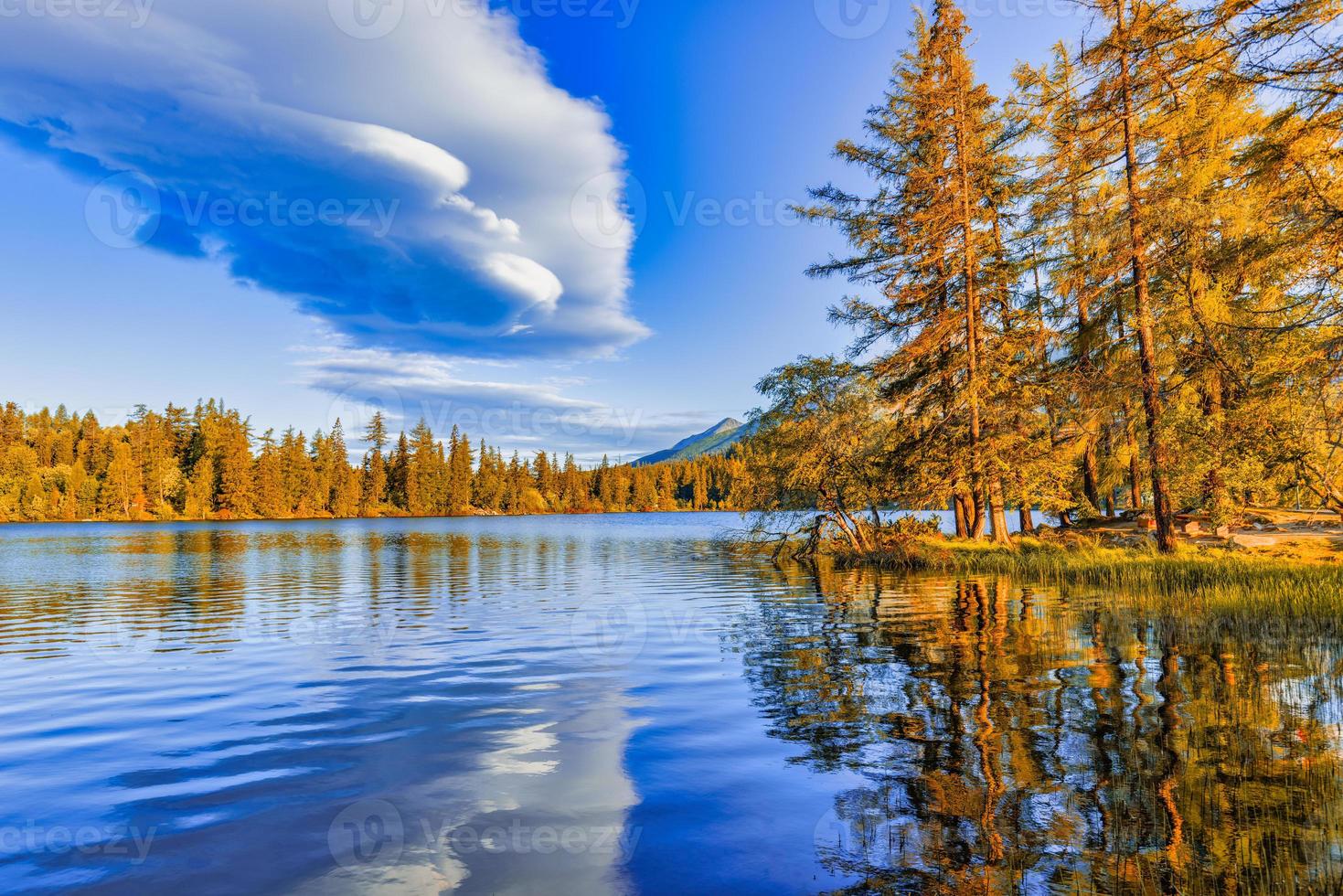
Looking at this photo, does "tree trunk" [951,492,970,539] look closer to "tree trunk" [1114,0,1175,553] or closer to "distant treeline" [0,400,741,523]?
"tree trunk" [1114,0,1175,553]

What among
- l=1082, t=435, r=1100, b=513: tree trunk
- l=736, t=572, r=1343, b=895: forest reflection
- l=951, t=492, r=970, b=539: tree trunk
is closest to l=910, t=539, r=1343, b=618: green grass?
l=736, t=572, r=1343, b=895: forest reflection

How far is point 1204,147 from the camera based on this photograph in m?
19.2

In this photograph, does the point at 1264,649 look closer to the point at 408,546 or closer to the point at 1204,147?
the point at 1204,147

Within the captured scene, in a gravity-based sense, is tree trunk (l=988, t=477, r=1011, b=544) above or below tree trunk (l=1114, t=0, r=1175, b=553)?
below

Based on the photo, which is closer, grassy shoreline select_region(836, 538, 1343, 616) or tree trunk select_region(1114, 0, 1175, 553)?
grassy shoreline select_region(836, 538, 1343, 616)

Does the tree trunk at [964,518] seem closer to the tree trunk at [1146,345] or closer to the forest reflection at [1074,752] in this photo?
the tree trunk at [1146,345]

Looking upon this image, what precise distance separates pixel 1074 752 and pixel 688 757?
3.79 metres

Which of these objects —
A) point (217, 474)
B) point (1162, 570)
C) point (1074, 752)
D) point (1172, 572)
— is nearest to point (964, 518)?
point (1162, 570)

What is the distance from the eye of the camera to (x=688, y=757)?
7078 mm

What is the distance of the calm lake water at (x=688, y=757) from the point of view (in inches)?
187

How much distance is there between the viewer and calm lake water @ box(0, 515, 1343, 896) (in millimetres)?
4746

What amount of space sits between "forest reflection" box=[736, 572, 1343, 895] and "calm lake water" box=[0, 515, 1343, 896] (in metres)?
0.03

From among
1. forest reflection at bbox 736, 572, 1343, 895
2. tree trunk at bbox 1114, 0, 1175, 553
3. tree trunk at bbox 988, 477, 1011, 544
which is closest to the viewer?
forest reflection at bbox 736, 572, 1343, 895

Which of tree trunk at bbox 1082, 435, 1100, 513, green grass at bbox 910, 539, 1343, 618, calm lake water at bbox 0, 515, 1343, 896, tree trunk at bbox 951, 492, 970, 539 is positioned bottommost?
calm lake water at bbox 0, 515, 1343, 896
